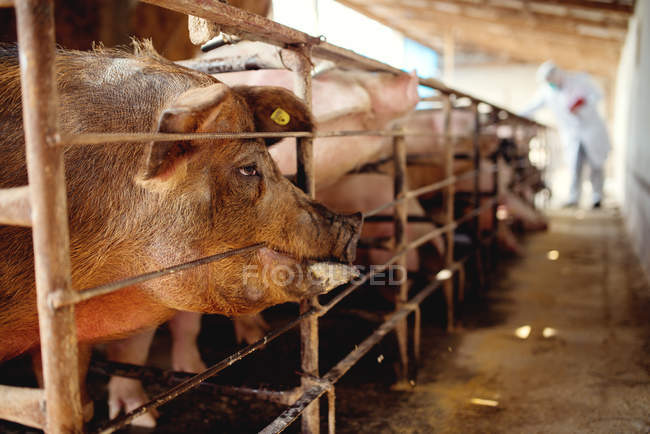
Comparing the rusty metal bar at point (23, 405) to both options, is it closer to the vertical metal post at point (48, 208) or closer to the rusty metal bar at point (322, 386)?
the vertical metal post at point (48, 208)

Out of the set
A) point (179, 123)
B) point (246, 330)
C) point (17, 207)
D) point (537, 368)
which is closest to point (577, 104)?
point (537, 368)

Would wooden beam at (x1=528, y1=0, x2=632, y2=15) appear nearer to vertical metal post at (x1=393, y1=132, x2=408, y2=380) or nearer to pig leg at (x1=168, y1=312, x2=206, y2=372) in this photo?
vertical metal post at (x1=393, y1=132, x2=408, y2=380)

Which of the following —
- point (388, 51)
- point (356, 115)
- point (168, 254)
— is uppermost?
point (388, 51)

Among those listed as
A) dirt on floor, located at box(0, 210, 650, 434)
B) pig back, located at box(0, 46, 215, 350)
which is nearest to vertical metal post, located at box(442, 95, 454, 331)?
dirt on floor, located at box(0, 210, 650, 434)

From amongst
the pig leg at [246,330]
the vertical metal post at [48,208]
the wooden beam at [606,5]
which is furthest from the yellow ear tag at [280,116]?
the wooden beam at [606,5]

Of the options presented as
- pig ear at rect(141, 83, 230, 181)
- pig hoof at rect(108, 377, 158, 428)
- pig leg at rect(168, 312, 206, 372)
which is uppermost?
pig ear at rect(141, 83, 230, 181)

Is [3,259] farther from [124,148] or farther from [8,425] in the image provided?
[8,425]

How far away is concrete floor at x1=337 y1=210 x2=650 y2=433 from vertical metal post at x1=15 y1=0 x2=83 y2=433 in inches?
61.0

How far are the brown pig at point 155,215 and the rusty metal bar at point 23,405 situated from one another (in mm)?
508

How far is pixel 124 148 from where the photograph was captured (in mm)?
1764

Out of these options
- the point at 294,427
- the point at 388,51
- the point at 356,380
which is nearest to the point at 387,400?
the point at 356,380

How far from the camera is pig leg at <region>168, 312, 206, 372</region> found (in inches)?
119

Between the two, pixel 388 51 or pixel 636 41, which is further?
pixel 388 51

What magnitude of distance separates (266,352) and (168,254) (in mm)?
1814
